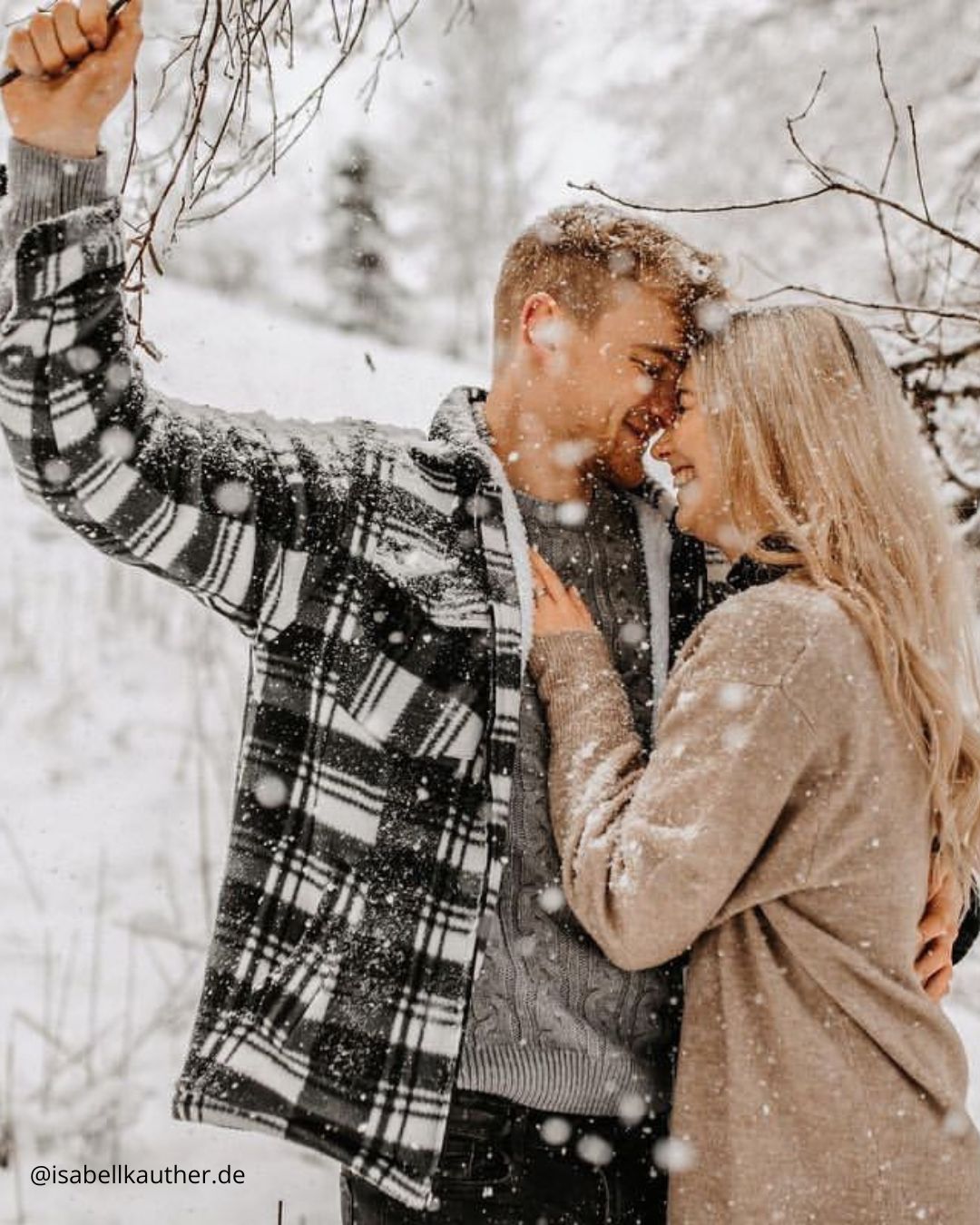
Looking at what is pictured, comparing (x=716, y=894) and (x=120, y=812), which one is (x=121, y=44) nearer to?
(x=716, y=894)

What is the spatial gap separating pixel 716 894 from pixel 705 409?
0.71 meters

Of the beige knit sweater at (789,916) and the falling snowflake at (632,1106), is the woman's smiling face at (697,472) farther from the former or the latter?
the falling snowflake at (632,1106)

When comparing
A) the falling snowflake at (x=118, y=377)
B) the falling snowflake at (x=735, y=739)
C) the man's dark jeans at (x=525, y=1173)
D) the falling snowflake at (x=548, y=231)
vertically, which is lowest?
the man's dark jeans at (x=525, y=1173)

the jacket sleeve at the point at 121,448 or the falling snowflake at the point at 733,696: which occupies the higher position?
the jacket sleeve at the point at 121,448

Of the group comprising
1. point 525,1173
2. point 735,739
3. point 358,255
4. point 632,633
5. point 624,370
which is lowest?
point 525,1173

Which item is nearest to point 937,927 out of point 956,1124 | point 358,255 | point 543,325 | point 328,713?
point 956,1124

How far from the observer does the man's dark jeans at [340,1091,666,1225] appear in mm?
1543

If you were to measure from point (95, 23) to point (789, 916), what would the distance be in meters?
1.29

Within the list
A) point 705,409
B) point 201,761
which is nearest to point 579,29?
point 201,761

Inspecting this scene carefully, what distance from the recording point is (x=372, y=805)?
5.10ft

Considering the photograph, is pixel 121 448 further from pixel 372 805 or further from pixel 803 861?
pixel 803 861

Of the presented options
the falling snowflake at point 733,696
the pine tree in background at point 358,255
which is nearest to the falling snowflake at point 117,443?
the falling snowflake at point 733,696

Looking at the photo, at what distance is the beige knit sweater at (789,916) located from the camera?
4.50 feet

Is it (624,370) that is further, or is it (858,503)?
(624,370)
